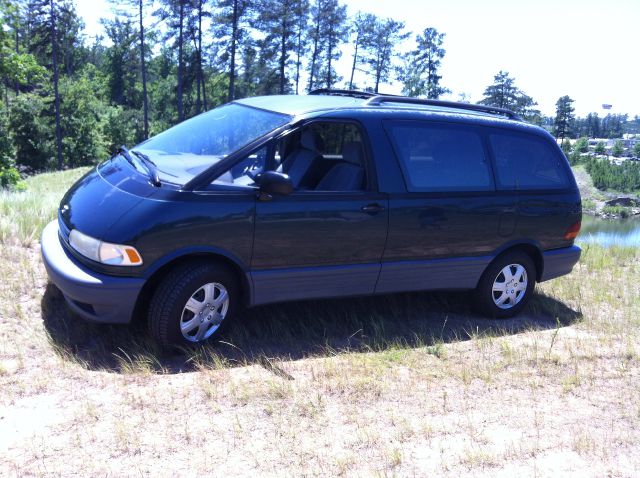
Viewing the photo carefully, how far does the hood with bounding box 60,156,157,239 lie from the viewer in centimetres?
452

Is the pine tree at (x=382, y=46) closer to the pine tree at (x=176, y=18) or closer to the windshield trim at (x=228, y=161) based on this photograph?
the pine tree at (x=176, y=18)

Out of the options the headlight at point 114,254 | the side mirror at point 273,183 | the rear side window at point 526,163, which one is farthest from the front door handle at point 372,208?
the headlight at point 114,254

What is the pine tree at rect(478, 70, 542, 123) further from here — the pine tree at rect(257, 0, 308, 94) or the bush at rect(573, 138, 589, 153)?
the bush at rect(573, 138, 589, 153)

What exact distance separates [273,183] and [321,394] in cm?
156

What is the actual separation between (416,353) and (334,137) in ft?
6.45

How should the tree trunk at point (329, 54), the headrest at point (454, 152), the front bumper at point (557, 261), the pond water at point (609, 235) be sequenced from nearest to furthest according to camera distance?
1. the headrest at point (454, 152)
2. the front bumper at point (557, 261)
3. the pond water at point (609, 235)
4. the tree trunk at point (329, 54)

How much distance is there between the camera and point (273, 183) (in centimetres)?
468

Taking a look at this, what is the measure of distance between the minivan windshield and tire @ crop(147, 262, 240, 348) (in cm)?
69

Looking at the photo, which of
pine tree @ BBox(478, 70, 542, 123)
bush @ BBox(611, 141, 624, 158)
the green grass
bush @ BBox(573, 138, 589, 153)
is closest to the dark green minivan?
the green grass

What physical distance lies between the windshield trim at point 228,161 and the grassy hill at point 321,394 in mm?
1239

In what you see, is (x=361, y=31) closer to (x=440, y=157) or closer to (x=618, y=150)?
(x=440, y=157)

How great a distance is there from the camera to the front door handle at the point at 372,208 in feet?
17.0

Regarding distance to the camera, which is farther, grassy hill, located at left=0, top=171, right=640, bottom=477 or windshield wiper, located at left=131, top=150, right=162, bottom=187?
windshield wiper, located at left=131, top=150, right=162, bottom=187

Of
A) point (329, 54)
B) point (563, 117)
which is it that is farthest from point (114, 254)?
point (563, 117)
